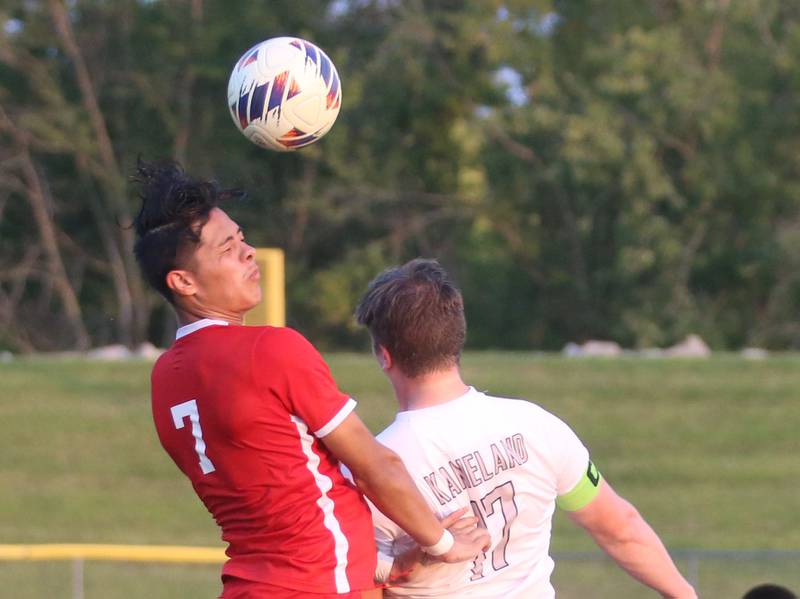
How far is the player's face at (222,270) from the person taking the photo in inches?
134

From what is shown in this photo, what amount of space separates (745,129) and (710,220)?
77.3 inches

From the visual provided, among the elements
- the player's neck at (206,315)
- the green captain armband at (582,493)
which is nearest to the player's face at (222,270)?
the player's neck at (206,315)

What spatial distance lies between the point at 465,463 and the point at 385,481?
0.77 ft

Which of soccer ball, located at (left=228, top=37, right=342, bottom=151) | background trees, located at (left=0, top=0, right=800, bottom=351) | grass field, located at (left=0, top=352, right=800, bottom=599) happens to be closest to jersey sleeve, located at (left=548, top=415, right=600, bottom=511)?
soccer ball, located at (left=228, top=37, right=342, bottom=151)

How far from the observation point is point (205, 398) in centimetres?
323

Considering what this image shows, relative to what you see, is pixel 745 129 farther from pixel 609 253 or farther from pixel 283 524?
pixel 283 524

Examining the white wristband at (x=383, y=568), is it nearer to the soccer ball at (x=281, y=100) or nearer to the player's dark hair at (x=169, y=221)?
the player's dark hair at (x=169, y=221)

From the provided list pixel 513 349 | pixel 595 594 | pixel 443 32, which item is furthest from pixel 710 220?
pixel 595 594

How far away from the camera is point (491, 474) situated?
10.7ft

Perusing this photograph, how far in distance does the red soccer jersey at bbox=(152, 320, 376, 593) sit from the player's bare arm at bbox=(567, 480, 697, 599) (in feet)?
1.97

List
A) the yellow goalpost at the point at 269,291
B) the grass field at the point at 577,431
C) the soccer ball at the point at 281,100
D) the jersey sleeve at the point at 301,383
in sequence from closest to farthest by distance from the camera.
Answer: the jersey sleeve at the point at 301,383 < the soccer ball at the point at 281,100 < the yellow goalpost at the point at 269,291 < the grass field at the point at 577,431

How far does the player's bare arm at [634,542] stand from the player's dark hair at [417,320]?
533 millimetres

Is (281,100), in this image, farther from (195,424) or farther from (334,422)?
(334,422)

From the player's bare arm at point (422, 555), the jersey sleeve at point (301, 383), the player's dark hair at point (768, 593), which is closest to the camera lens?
the jersey sleeve at point (301, 383)
